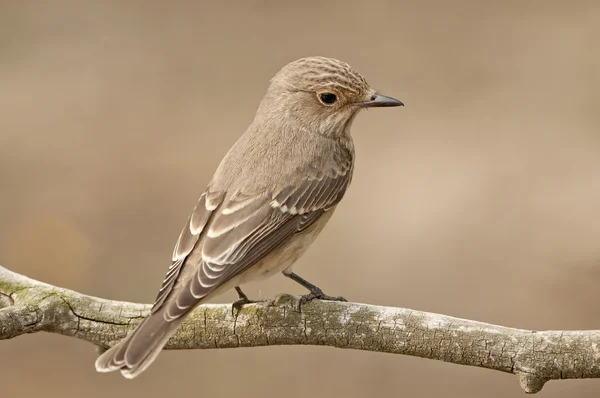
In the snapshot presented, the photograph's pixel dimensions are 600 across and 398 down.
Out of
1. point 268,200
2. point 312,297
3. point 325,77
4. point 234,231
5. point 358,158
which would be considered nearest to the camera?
point 312,297

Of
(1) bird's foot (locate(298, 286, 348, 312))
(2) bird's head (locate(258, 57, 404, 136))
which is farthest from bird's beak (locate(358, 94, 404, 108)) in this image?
(1) bird's foot (locate(298, 286, 348, 312))

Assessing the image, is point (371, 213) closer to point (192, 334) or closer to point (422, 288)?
point (422, 288)

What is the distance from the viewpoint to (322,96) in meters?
5.46

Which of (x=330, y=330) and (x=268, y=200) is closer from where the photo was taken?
(x=330, y=330)

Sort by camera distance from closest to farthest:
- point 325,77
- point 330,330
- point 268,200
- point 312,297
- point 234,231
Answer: point 330,330 < point 312,297 < point 234,231 < point 268,200 < point 325,77

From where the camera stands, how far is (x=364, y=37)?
11477 millimetres

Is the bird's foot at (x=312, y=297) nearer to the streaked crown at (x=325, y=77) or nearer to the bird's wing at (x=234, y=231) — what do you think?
the bird's wing at (x=234, y=231)

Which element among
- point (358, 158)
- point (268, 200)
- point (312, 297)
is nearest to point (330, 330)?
point (312, 297)

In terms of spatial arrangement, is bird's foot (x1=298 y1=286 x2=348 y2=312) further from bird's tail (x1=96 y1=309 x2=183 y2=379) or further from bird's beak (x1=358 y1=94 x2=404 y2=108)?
bird's beak (x1=358 y1=94 x2=404 y2=108)

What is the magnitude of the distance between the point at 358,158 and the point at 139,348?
5680mm

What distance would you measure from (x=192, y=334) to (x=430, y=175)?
529cm

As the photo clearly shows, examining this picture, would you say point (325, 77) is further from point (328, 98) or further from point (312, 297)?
point (312, 297)

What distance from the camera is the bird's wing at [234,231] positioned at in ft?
14.8

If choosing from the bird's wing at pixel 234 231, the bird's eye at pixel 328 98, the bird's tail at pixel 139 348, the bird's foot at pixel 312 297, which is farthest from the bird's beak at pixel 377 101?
the bird's tail at pixel 139 348
